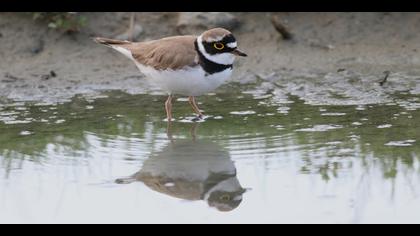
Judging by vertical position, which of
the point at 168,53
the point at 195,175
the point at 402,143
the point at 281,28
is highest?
the point at 281,28

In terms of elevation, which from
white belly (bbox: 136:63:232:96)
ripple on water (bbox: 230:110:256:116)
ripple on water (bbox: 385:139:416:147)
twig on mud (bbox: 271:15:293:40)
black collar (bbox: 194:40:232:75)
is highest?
twig on mud (bbox: 271:15:293:40)

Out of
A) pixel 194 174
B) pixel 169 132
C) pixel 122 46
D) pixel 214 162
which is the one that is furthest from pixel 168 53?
pixel 194 174

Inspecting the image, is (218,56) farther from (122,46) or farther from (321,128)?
(122,46)

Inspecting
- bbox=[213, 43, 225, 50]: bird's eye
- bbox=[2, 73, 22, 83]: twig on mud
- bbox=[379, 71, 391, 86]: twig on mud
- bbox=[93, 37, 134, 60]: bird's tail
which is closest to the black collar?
bbox=[213, 43, 225, 50]: bird's eye

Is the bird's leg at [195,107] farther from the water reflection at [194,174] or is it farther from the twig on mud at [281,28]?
the twig on mud at [281,28]

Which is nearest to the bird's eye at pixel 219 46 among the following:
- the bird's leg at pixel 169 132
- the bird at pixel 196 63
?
the bird at pixel 196 63

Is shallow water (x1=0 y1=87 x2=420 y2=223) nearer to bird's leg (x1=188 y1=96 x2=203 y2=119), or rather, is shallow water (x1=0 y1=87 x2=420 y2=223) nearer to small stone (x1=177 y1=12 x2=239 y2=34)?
bird's leg (x1=188 y1=96 x2=203 y2=119)
